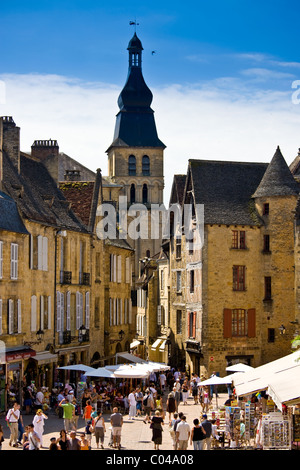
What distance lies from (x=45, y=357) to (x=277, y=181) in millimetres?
17708

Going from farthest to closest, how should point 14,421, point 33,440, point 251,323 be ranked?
point 251,323 < point 14,421 < point 33,440

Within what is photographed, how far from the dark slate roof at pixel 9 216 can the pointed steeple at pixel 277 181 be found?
16.8m

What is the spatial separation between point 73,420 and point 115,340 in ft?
85.1

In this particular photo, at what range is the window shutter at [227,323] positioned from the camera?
50.5 m

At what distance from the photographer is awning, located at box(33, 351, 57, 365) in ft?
132

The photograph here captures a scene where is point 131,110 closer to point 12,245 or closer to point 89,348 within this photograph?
point 89,348

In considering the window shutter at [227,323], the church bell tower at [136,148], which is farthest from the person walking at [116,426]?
the church bell tower at [136,148]

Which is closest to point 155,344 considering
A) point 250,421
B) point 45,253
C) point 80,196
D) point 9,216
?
point 80,196

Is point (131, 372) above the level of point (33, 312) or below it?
below

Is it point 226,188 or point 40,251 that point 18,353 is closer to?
point 40,251

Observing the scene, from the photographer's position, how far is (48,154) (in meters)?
A: 52.2

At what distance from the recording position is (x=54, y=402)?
38531 millimetres

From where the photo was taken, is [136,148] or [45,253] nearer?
[45,253]

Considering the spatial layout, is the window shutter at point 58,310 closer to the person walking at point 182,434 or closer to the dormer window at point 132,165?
the person walking at point 182,434
